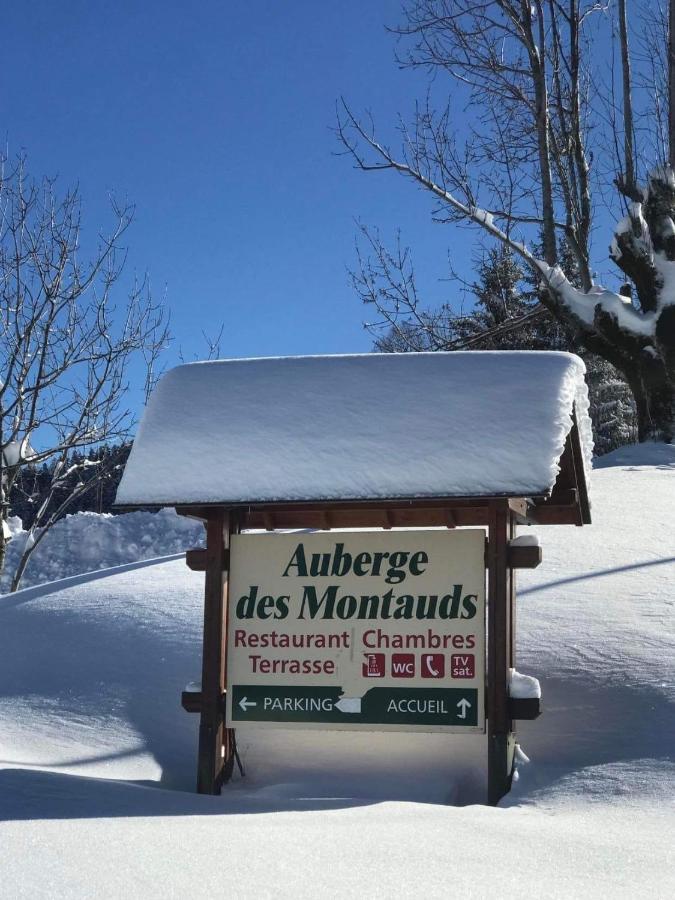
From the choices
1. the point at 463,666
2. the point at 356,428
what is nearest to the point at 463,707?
the point at 463,666

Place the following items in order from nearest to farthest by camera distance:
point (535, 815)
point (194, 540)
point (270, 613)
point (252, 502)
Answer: point (535, 815) → point (252, 502) → point (270, 613) → point (194, 540)

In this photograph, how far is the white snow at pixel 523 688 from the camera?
6.46 meters

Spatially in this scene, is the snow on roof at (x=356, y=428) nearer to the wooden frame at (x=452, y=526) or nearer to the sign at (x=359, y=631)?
the wooden frame at (x=452, y=526)

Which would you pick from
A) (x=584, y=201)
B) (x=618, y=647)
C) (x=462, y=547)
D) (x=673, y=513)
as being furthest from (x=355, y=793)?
(x=584, y=201)

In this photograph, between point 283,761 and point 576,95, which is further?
point 576,95

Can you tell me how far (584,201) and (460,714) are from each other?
42.0 ft

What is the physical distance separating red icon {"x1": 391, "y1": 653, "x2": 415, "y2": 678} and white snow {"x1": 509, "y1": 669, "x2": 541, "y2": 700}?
690mm

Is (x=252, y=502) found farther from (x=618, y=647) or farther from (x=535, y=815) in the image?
(x=618, y=647)

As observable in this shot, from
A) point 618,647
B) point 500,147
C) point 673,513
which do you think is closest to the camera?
point 618,647

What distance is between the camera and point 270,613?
6.93 m

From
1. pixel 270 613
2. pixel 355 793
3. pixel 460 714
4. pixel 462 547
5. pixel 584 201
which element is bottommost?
pixel 355 793

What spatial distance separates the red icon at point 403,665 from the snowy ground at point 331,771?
0.80 m

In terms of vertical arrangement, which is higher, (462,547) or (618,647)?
(462,547)

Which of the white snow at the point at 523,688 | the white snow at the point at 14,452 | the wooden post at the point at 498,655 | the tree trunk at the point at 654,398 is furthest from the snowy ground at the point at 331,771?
the white snow at the point at 14,452
